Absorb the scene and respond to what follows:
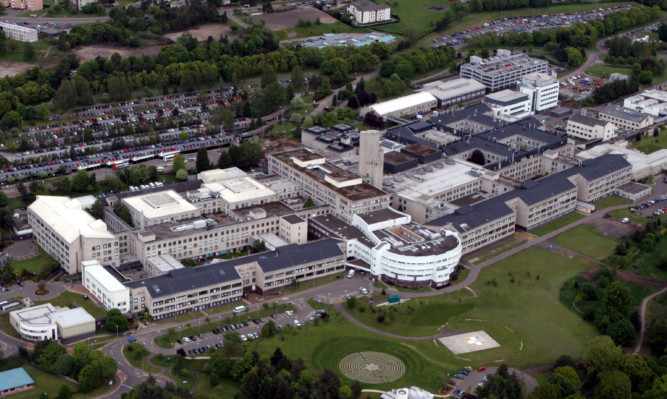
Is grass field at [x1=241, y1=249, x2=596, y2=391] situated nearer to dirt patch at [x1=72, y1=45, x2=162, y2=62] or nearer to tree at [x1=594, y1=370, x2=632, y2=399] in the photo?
tree at [x1=594, y1=370, x2=632, y2=399]

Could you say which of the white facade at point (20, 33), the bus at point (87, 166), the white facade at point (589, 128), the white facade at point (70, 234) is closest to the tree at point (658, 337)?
the white facade at point (70, 234)

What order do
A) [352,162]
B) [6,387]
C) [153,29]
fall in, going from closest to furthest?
[6,387] < [352,162] < [153,29]

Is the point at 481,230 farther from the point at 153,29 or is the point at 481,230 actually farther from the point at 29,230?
the point at 153,29

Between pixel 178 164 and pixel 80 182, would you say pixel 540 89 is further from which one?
pixel 80 182

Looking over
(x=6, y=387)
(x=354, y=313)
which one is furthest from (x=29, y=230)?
(x=354, y=313)

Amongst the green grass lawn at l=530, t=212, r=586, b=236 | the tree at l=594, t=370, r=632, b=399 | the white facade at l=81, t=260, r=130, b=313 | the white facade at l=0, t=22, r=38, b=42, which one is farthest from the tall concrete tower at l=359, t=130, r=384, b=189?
the white facade at l=0, t=22, r=38, b=42

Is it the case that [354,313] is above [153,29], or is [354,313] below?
below
